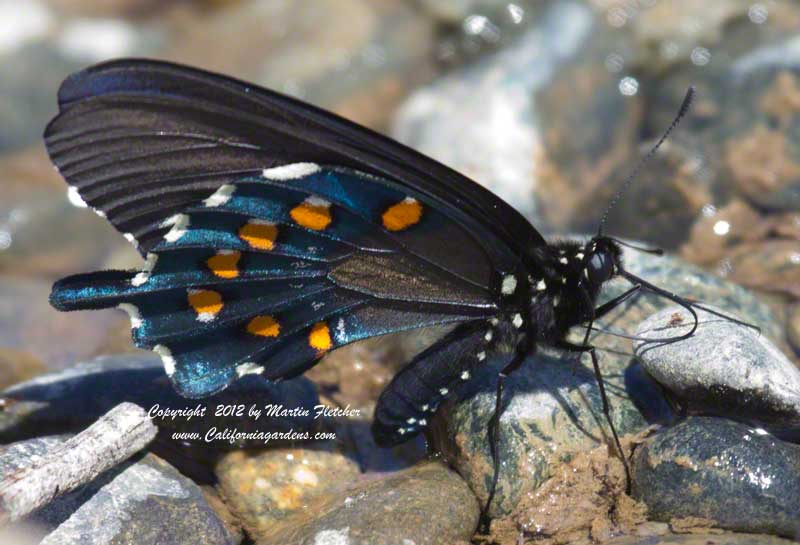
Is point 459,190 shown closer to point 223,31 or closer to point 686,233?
point 686,233

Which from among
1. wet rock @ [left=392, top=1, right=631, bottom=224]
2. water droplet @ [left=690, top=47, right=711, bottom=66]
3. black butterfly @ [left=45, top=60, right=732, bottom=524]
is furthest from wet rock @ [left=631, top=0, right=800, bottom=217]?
black butterfly @ [left=45, top=60, right=732, bottom=524]

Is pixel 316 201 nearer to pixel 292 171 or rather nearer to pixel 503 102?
pixel 292 171

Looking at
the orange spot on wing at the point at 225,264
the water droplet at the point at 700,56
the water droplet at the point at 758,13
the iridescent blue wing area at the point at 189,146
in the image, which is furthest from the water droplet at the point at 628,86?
the orange spot on wing at the point at 225,264

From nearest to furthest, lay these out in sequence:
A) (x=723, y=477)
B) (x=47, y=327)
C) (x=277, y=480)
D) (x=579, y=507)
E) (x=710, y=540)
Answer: (x=710, y=540) → (x=723, y=477) → (x=579, y=507) → (x=277, y=480) → (x=47, y=327)

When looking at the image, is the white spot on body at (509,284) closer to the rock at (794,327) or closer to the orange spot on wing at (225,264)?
the orange spot on wing at (225,264)

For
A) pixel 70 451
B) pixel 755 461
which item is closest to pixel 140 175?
pixel 70 451

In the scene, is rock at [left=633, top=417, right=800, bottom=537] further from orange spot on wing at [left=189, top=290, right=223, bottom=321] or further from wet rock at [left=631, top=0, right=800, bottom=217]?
wet rock at [left=631, top=0, right=800, bottom=217]

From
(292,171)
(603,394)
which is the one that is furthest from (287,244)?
(603,394)
